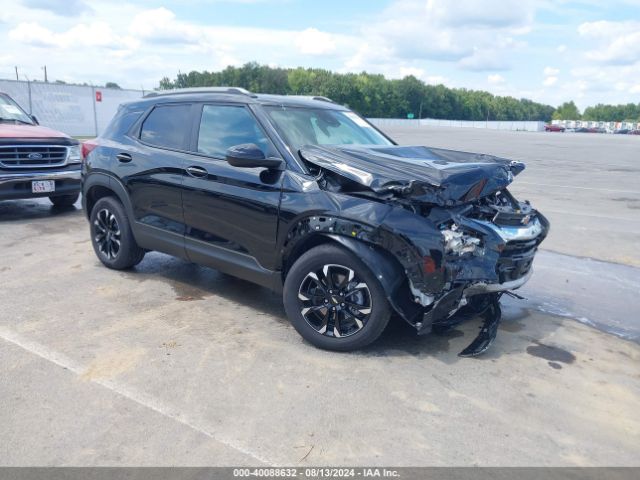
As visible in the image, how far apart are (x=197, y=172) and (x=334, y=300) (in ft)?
5.84

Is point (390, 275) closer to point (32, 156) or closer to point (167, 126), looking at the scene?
point (167, 126)

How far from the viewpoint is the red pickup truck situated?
852 centimetres

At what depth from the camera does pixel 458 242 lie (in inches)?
154

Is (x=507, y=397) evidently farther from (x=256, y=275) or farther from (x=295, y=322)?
(x=256, y=275)

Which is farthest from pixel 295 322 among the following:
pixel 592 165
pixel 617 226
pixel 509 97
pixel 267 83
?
pixel 509 97

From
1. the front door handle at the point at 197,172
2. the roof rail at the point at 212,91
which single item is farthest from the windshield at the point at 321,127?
the front door handle at the point at 197,172

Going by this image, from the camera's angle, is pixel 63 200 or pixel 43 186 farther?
pixel 63 200

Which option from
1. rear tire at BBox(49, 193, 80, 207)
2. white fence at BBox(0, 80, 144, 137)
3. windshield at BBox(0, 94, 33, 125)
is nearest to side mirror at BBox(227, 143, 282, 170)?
rear tire at BBox(49, 193, 80, 207)

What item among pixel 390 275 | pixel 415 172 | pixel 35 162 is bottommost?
pixel 390 275

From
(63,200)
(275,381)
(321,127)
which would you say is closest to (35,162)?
(63,200)

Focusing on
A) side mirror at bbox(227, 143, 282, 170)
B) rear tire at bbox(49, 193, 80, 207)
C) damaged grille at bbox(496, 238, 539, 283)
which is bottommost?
rear tire at bbox(49, 193, 80, 207)

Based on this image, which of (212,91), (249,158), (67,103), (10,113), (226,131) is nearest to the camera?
(249,158)

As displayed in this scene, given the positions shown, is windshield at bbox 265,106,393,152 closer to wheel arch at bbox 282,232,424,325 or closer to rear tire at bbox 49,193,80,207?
wheel arch at bbox 282,232,424,325

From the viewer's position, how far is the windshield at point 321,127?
4715mm
